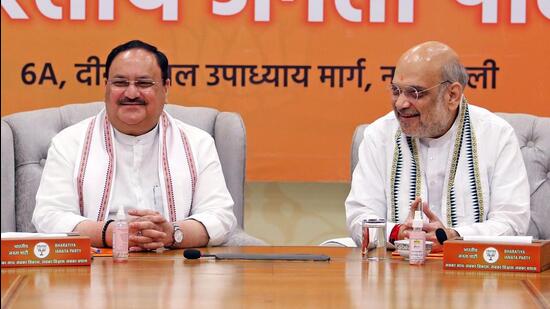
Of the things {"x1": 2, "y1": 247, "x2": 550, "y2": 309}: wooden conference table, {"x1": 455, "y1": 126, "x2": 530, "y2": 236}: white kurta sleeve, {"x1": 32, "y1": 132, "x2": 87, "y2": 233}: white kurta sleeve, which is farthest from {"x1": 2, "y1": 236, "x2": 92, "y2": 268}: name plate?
{"x1": 455, "y1": 126, "x2": 530, "y2": 236}: white kurta sleeve

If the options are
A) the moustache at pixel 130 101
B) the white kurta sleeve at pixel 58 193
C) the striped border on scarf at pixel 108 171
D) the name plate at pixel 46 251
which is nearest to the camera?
the name plate at pixel 46 251

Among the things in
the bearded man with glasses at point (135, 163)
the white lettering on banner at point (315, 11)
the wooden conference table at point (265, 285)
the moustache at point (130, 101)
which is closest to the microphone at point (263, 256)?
the wooden conference table at point (265, 285)

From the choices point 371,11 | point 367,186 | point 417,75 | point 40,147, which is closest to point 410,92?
point 417,75

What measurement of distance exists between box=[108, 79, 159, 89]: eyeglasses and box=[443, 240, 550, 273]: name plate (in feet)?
5.09

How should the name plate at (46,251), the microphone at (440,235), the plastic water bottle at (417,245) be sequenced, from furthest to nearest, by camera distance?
the microphone at (440,235) < the plastic water bottle at (417,245) < the name plate at (46,251)

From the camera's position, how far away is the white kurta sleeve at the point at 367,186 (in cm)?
389

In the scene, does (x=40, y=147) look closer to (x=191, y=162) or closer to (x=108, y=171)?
(x=108, y=171)

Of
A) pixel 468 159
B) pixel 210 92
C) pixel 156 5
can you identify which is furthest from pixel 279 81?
pixel 468 159

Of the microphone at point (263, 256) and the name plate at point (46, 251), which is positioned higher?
the name plate at point (46, 251)

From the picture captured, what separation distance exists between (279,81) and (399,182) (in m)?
0.98

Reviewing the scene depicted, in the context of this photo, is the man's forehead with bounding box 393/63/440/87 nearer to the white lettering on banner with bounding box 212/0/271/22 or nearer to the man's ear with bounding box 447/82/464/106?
the man's ear with bounding box 447/82/464/106

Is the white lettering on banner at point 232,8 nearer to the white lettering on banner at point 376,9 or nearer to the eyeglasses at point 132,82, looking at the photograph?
the white lettering on banner at point 376,9

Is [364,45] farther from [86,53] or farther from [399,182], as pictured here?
[86,53]

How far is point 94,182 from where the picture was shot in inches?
151
